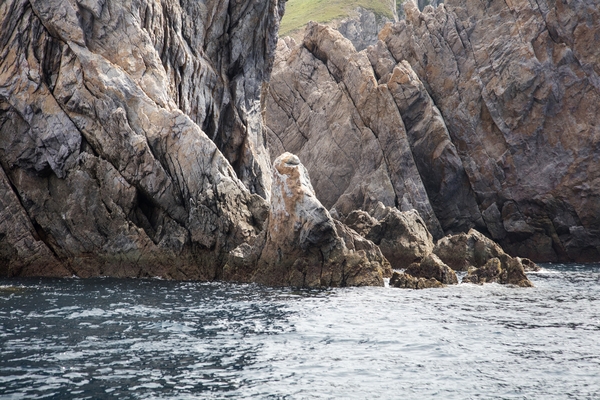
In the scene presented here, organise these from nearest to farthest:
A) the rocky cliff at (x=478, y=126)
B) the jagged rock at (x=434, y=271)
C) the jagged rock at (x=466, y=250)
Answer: the jagged rock at (x=434, y=271), the jagged rock at (x=466, y=250), the rocky cliff at (x=478, y=126)

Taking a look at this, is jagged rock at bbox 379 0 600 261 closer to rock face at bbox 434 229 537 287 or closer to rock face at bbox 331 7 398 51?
rock face at bbox 434 229 537 287

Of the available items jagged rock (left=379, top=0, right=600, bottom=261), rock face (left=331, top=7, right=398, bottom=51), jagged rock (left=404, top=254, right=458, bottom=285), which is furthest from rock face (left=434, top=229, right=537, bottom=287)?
rock face (left=331, top=7, right=398, bottom=51)

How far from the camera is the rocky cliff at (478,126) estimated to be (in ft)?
243

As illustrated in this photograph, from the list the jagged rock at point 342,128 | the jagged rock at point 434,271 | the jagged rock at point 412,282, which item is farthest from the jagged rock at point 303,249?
the jagged rock at point 342,128

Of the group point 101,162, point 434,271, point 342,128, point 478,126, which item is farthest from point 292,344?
point 478,126

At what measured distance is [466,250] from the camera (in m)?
56.6

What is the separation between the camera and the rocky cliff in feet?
243

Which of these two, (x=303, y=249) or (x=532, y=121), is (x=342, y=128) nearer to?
(x=532, y=121)

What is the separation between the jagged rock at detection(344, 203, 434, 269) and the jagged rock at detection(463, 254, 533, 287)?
36.7ft

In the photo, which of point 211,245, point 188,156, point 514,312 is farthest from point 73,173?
point 514,312

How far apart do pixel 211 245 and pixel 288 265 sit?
21.4ft

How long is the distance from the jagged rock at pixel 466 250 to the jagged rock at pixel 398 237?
1843 millimetres

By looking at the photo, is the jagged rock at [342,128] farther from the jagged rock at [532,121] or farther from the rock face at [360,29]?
the rock face at [360,29]

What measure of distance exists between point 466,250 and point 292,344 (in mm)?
34570
